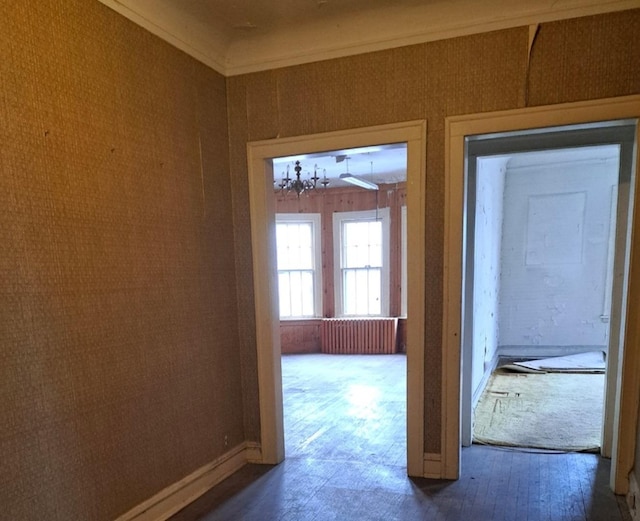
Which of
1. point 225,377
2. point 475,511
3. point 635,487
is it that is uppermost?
point 225,377

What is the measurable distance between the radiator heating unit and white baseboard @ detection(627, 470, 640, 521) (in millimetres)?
4545

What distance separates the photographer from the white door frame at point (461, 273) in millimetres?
2137

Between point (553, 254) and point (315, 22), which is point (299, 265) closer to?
point (553, 254)

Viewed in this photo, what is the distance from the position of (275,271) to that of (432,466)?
5.17ft

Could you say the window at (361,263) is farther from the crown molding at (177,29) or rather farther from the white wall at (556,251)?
the crown molding at (177,29)

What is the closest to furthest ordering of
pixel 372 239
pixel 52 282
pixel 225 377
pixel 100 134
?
pixel 52 282 → pixel 100 134 → pixel 225 377 → pixel 372 239

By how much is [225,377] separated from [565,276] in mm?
5272

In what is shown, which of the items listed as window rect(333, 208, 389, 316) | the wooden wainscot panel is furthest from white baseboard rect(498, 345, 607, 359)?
the wooden wainscot panel

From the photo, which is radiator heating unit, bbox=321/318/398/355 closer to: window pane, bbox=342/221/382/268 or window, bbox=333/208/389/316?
window, bbox=333/208/389/316

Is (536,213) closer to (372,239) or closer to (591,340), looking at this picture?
(591,340)

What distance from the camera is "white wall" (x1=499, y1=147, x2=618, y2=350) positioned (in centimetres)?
581

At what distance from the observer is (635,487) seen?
2146 millimetres

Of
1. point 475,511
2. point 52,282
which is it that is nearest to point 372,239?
point 475,511

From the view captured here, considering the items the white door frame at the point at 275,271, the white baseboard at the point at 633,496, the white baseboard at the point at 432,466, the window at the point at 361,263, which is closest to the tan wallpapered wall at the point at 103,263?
the white door frame at the point at 275,271
